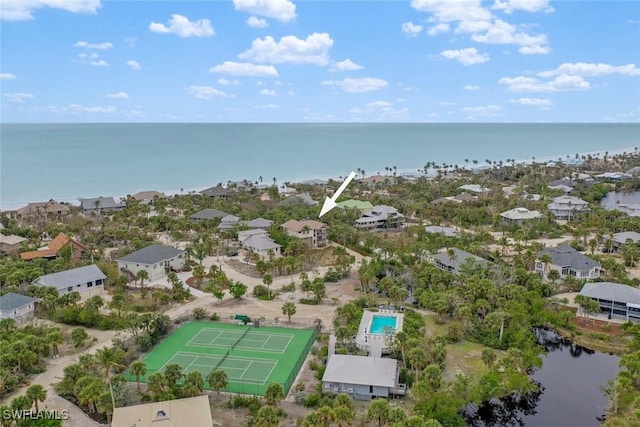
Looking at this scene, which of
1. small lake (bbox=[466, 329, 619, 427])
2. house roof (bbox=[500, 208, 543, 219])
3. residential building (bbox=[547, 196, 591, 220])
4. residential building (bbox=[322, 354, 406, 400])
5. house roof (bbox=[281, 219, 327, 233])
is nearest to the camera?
small lake (bbox=[466, 329, 619, 427])

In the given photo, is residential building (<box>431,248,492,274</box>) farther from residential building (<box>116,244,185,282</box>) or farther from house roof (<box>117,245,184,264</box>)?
house roof (<box>117,245,184,264</box>)

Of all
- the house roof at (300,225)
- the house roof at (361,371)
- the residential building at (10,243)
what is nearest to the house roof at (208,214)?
the house roof at (300,225)

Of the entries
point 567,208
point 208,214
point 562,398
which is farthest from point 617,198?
point 562,398

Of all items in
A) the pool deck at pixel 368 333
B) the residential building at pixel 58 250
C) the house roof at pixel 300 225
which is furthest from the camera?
the house roof at pixel 300 225

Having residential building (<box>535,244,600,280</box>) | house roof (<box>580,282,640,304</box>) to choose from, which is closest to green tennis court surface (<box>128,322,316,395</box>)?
house roof (<box>580,282,640,304</box>)

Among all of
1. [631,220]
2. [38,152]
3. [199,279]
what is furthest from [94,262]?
[38,152]

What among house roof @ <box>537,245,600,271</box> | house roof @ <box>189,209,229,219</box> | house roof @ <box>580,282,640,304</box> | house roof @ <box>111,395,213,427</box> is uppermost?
Answer: house roof @ <box>189,209,229,219</box>

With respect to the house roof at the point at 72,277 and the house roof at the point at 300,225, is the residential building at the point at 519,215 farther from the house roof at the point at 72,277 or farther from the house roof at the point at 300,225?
the house roof at the point at 72,277
